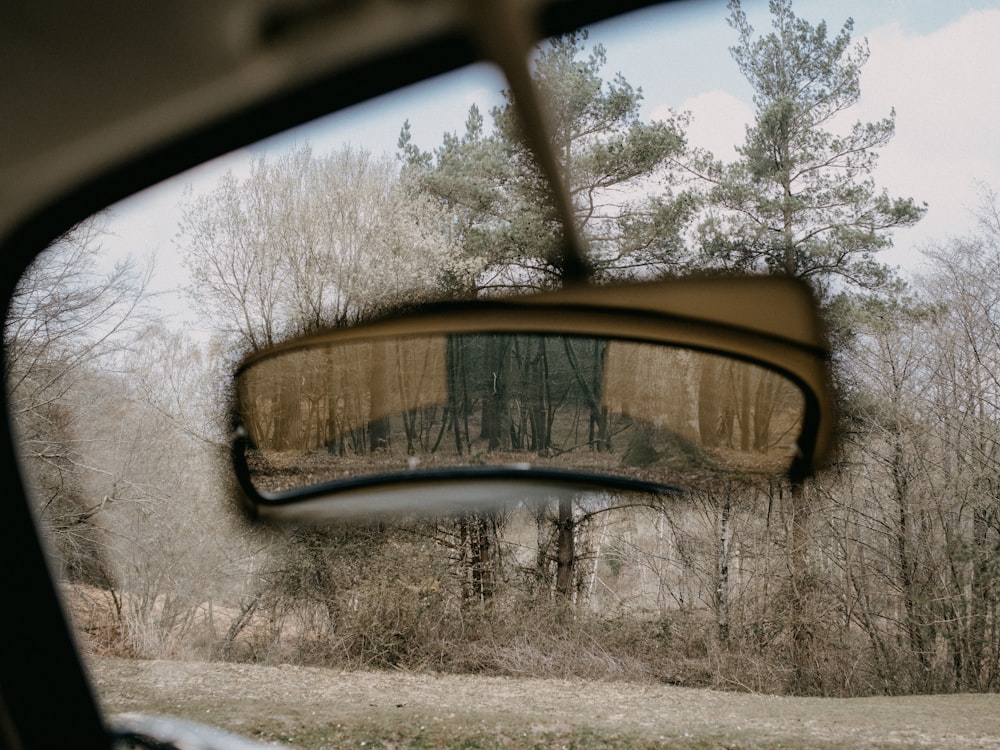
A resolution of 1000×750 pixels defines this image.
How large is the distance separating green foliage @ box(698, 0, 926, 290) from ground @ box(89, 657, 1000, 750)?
297 centimetres

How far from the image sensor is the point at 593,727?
489 cm

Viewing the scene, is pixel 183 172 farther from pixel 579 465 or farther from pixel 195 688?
pixel 195 688

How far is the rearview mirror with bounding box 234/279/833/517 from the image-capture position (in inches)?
67.7

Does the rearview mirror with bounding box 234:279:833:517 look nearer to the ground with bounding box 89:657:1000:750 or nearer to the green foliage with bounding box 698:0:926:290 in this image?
the ground with bounding box 89:657:1000:750

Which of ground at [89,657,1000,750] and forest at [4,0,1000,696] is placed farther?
forest at [4,0,1000,696]

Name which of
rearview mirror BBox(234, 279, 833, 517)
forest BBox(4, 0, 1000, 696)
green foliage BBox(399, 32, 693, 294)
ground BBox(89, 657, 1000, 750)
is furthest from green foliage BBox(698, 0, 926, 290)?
ground BBox(89, 657, 1000, 750)

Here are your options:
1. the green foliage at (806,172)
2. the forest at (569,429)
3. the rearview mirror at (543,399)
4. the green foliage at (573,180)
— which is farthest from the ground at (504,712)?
the green foliage at (806,172)

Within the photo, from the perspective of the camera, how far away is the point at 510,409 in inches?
142

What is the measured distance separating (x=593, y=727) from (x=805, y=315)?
161 inches

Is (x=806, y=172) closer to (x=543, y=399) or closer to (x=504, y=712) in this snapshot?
(x=543, y=399)

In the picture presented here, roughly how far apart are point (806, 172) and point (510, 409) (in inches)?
151

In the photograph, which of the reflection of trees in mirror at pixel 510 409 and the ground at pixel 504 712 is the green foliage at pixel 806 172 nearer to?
the reflection of trees in mirror at pixel 510 409

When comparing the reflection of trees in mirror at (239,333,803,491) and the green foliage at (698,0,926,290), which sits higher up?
the green foliage at (698,0,926,290)

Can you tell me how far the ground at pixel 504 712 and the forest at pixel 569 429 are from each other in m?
0.31
